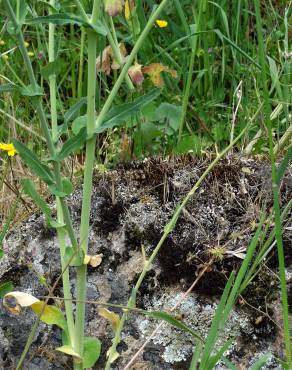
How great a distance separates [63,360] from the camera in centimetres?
152

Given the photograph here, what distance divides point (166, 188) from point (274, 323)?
467 millimetres

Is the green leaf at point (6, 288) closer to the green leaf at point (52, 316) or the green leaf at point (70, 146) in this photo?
the green leaf at point (52, 316)

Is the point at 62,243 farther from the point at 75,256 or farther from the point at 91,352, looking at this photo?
the point at 91,352

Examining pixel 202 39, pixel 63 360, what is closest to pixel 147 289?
pixel 63 360

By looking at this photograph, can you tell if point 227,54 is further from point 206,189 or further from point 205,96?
point 206,189

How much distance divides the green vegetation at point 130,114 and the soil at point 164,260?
59mm

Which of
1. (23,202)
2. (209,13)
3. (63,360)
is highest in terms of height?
(209,13)

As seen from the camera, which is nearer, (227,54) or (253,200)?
(253,200)

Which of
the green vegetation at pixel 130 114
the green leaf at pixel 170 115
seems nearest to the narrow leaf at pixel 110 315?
the green vegetation at pixel 130 114

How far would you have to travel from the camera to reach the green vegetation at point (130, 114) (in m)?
1.17

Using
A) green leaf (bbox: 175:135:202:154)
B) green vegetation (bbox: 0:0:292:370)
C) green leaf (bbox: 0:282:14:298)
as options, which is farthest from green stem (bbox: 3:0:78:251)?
green leaf (bbox: 175:135:202:154)

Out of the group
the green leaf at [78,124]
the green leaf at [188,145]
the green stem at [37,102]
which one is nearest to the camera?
the green stem at [37,102]

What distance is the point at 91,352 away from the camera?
140cm

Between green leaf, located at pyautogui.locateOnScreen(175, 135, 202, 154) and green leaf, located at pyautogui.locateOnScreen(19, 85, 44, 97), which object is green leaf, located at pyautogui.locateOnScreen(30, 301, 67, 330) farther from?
green leaf, located at pyautogui.locateOnScreen(175, 135, 202, 154)
